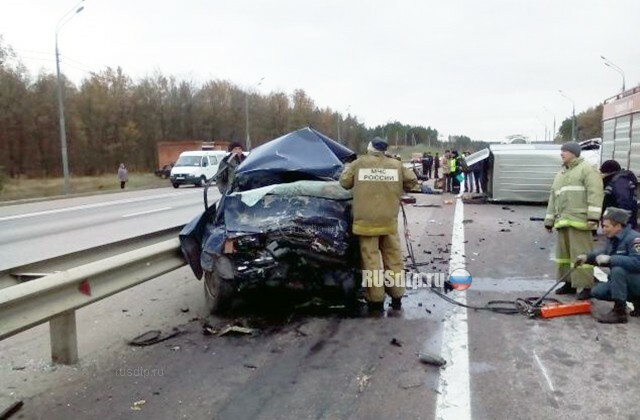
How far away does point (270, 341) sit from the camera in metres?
4.64

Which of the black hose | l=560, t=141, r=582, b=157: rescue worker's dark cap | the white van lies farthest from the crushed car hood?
the white van

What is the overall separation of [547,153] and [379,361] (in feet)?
46.5

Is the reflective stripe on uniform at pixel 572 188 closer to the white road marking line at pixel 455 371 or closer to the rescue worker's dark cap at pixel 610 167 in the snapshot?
the white road marking line at pixel 455 371

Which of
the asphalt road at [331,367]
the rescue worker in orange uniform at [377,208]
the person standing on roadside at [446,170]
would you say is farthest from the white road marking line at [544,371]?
the person standing on roadside at [446,170]

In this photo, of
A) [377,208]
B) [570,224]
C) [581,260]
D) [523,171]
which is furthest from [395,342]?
[523,171]

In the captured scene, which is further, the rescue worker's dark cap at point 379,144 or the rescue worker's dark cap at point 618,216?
the rescue worker's dark cap at point 379,144

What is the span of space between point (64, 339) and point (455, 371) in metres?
2.79

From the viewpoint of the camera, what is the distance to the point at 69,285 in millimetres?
3734

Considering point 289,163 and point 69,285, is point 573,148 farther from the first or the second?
point 69,285

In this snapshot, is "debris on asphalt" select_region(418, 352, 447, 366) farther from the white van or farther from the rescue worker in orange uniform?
the white van

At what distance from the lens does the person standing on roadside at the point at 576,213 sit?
5852 mm

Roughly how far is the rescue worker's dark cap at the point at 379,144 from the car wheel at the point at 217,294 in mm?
1898

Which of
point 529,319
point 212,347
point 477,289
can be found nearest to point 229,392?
point 212,347

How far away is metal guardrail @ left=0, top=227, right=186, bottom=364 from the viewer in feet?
10.9
